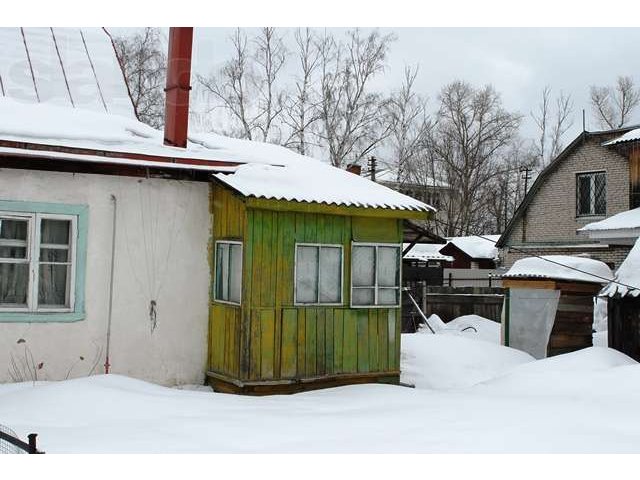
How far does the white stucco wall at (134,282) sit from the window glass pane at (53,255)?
29 centimetres

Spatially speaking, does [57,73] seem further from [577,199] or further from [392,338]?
[577,199]

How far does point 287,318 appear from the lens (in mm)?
9227

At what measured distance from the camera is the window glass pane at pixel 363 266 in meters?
9.91

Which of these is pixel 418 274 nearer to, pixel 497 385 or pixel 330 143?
pixel 330 143

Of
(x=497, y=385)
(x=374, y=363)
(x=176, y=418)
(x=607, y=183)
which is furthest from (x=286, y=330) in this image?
(x=607, y=183)

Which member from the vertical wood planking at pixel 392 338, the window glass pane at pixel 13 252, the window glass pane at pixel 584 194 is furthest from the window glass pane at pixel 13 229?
the window glass pane at pixel 584 194

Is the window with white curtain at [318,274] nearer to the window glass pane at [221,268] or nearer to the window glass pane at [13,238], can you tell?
the window glass pane at [221,268]

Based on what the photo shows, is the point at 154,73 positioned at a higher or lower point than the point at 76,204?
higher

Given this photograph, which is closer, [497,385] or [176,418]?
[176,418]

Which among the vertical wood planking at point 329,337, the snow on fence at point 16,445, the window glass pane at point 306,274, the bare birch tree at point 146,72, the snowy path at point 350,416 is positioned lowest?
the snowy path at point 350,416

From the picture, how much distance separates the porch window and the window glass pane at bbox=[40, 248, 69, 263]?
18558 millimetres

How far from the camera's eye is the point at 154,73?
94.6ft

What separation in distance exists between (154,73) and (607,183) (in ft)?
58.1

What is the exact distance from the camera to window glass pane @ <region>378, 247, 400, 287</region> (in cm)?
1012
